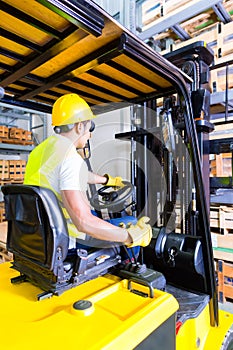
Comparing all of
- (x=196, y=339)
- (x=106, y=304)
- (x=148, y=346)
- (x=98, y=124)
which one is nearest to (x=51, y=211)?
(x=106, y=304)

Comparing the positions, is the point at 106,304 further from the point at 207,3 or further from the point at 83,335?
the point at 207,3

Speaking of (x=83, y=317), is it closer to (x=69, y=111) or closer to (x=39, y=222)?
(x=39, y=222)

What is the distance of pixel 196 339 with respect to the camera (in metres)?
1.75

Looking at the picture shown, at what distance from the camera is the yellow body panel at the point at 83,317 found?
975 millimetres

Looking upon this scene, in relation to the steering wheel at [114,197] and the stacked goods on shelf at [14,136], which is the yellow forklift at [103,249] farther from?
the stacked goods on shelf at [14,136]

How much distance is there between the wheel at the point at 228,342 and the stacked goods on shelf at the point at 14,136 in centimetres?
687

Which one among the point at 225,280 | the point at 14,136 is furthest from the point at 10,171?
the point at 225,280

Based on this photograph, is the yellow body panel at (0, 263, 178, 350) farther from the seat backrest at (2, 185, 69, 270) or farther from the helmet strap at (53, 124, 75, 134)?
the helmet strap at (53, 124, 75, 134)

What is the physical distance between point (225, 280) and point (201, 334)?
210cm

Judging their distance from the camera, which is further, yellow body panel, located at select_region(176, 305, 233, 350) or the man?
yellow body panel, located at select_region(176, 305, 233, 350)

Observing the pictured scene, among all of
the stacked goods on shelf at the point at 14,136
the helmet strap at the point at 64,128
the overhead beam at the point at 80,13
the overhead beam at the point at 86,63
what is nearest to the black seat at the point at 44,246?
the helmet strap at the point at 64,128

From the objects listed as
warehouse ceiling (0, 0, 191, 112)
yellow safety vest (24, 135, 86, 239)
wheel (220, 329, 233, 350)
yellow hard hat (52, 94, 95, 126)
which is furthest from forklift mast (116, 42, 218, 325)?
yellow safety vest (24, 135, 86, 239)

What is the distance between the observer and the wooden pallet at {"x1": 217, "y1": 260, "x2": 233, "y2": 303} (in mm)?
3613

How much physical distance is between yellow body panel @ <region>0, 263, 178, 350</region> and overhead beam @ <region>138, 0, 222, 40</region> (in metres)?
3.73
